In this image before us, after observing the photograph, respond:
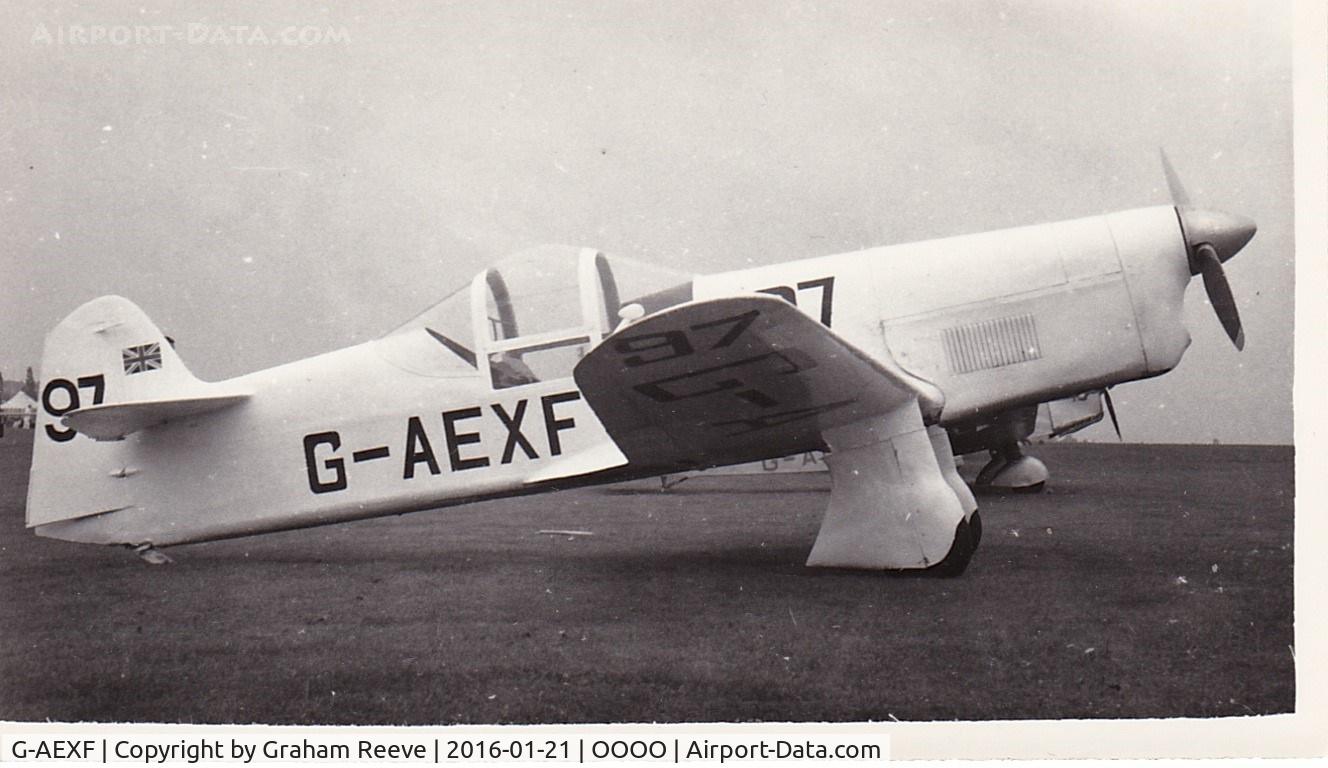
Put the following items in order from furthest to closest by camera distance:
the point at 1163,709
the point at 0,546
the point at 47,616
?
the point at 0,546, the point at 47,616, the point at 1163,709

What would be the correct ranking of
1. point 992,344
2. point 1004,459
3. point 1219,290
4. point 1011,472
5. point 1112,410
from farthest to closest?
1. point 1004,459
2. point 1011,472
3. point 1112,410
4. point 992,344
5. point 1219,290

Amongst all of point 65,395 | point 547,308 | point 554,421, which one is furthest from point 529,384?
point 65,395

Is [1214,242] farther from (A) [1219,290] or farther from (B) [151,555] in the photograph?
(B) [151,555]

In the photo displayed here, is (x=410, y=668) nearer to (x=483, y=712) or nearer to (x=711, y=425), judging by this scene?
(x=483, y=712)

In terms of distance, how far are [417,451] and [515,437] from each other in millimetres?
323

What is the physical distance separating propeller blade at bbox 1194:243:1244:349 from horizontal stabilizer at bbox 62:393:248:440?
315cm

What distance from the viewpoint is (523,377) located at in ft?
10.0

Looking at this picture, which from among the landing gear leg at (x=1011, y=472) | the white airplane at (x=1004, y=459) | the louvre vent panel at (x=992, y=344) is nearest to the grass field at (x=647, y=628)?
the louvre vent panel at (x=992, y=344)

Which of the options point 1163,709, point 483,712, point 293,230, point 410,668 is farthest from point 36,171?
point 1163,709

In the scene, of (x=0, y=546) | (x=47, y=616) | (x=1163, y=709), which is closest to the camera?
Answer: (x=1163, y=709)

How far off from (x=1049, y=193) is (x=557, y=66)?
1622 mm

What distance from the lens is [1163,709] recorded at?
2.33 metres

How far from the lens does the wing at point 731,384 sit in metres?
2.28

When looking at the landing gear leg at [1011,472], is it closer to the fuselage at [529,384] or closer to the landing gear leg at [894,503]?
the fuselage at [529,384]
